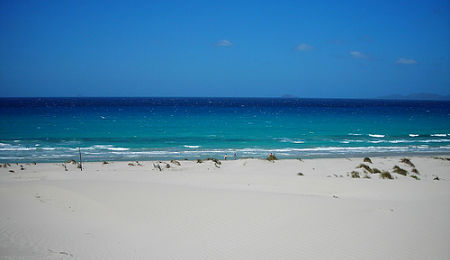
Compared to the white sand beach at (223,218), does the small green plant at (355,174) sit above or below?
below

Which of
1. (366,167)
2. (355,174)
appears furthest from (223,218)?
(366,167)

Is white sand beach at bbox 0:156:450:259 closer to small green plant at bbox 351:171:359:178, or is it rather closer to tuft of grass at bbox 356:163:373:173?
small green plant at bbox 351:171:359:178

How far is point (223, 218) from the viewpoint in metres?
9.38

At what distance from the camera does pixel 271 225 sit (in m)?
8.83

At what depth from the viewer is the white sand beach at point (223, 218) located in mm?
7230

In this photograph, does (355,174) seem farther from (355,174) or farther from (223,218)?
(223,218)

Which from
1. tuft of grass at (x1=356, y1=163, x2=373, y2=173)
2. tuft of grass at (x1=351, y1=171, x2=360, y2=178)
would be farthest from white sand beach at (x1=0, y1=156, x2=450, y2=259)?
tuft of grass at (x1=356, y1=163, x2=373, y2=173)

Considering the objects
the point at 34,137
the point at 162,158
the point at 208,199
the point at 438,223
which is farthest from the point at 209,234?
the point at 34,137

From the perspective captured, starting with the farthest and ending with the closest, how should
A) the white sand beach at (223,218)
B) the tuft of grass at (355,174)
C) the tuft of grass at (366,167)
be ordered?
the tuft of grass at (366,167), the tuft of grass at (355,174), the white sand beach at (223,218)

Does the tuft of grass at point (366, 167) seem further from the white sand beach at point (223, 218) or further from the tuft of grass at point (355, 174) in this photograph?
the white sand beach at point (223, 218)

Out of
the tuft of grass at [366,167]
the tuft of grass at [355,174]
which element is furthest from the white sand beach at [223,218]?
the tuft of grass at [366,167]

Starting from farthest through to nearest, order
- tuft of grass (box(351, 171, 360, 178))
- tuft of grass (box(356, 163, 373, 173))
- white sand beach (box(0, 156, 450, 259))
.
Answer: tuft of grass (box(356, 163, 373, 173)) < tuft of grass (box(351, 171, 360, 178)) < white sand beach (box(0, 156, 450, 259))

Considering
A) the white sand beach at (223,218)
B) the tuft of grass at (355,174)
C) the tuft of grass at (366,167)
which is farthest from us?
the tuft of grass at (366,167)

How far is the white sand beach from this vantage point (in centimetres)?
723
